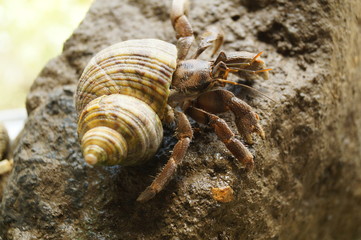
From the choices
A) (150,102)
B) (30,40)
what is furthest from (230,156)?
(30,40)

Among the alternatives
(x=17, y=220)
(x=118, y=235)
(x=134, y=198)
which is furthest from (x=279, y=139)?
(x=17, y=220)

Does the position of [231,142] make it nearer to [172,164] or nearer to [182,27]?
[172,164]

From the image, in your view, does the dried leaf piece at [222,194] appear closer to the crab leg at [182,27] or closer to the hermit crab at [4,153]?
the crab leg at [182,27]

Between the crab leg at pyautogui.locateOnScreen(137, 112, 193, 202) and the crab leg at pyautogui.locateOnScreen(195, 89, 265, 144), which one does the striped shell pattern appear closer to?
the crab leg at pyautogui.locateOnScreen(137, 112, 193, 202)

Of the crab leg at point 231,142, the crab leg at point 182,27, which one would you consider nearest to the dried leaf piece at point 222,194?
the crab leg at point 231,142

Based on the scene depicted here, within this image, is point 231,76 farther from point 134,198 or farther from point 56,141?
point 56,141
